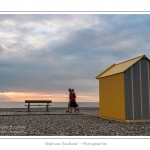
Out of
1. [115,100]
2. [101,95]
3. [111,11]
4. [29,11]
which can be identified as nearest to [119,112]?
[115,100]

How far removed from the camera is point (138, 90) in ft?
39.1

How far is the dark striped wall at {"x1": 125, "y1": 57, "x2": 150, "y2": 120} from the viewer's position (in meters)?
11.7

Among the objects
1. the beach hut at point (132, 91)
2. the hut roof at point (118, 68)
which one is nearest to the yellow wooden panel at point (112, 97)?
the beach hut at point (132, 91)

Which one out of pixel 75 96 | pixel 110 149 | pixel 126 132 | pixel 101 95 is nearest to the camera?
pixel 110 149

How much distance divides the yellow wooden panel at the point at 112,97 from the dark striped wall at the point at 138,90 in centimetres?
24

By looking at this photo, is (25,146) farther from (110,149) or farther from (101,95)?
(101,95)

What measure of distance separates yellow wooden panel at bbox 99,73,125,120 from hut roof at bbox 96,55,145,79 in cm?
23

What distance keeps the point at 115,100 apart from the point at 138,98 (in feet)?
3.50

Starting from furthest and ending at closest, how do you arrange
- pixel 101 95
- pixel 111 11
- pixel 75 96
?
pixel 75 96
pixel 101 95
pixel 111 11

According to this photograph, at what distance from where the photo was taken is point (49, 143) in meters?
6.86

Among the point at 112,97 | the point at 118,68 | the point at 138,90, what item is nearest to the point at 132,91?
the point at 138,90

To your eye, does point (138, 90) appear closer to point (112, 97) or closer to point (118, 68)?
point (112, 97)

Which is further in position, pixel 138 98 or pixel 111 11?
pixel 138 98

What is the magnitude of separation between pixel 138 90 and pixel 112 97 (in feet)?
4.51
